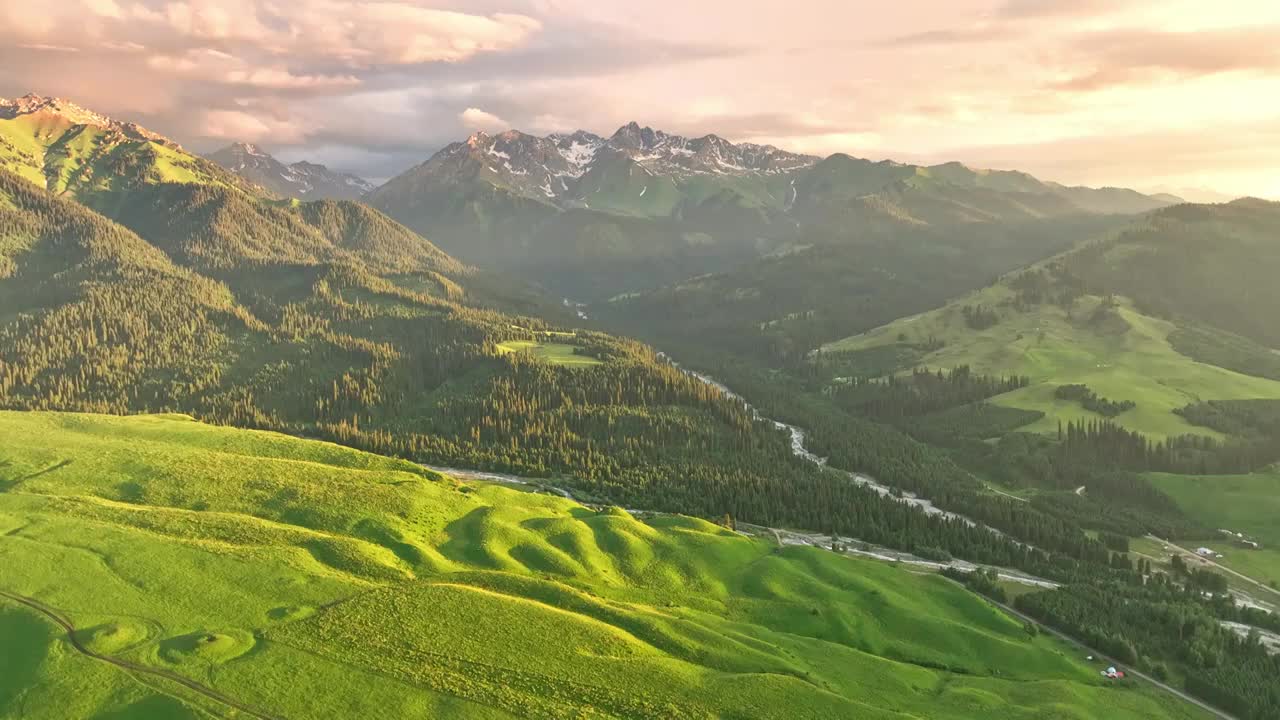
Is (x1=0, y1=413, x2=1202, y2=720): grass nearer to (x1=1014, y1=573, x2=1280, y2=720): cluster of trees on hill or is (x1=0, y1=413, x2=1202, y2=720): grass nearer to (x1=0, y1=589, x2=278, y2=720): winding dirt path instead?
(x1=0, y1=589, x2=278, y2=720): winding dirt path

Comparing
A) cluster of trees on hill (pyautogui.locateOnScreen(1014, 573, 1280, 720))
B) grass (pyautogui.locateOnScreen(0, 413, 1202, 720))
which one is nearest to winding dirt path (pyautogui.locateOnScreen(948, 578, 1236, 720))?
cluster of trees on hill (pyautogui.locateOnScreen(1014, 573, 1280, 720))

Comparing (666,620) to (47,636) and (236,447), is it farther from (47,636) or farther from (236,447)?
(236,447)

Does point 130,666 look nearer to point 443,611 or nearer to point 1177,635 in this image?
point 443,611

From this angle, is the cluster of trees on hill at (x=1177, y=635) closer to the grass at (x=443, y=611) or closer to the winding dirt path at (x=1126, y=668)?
the winding dirt path at (x=1126, y=668)

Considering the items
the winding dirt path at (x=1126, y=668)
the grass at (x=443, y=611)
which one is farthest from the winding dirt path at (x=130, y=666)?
the winding dirt path at (x=1126, y=668)

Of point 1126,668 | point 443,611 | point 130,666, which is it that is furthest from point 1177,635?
point 130,666

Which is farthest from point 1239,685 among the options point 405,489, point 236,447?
point 236,447
